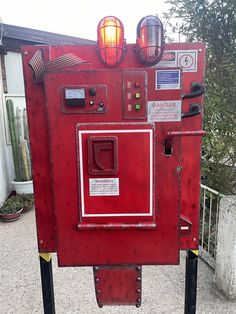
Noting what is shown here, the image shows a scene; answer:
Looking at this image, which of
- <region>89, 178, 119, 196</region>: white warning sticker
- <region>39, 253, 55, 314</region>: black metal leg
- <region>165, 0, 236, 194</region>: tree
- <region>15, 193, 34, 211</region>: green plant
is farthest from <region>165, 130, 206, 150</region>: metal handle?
<region>15, 193, 34, 211</region>: green plant

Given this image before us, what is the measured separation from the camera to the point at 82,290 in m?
2.55

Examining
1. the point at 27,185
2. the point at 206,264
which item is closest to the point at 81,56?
the point at 206,264

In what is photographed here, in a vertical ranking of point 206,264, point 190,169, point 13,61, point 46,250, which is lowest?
point 206,264

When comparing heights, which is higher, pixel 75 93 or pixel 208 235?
pixel 75 93

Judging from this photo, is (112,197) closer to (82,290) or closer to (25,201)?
(82,290)

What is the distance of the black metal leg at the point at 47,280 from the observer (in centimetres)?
157

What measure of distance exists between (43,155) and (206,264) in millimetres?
2375

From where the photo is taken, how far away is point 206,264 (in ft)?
9.58

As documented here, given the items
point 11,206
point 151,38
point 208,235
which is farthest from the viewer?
point 11,206

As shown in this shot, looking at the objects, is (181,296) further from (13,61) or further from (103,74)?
(13,61)

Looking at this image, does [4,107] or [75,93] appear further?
[4,107]

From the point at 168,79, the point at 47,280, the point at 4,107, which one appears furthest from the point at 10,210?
the point at 168,79

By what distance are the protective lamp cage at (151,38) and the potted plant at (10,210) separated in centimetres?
384

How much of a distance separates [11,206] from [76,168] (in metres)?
3.57
